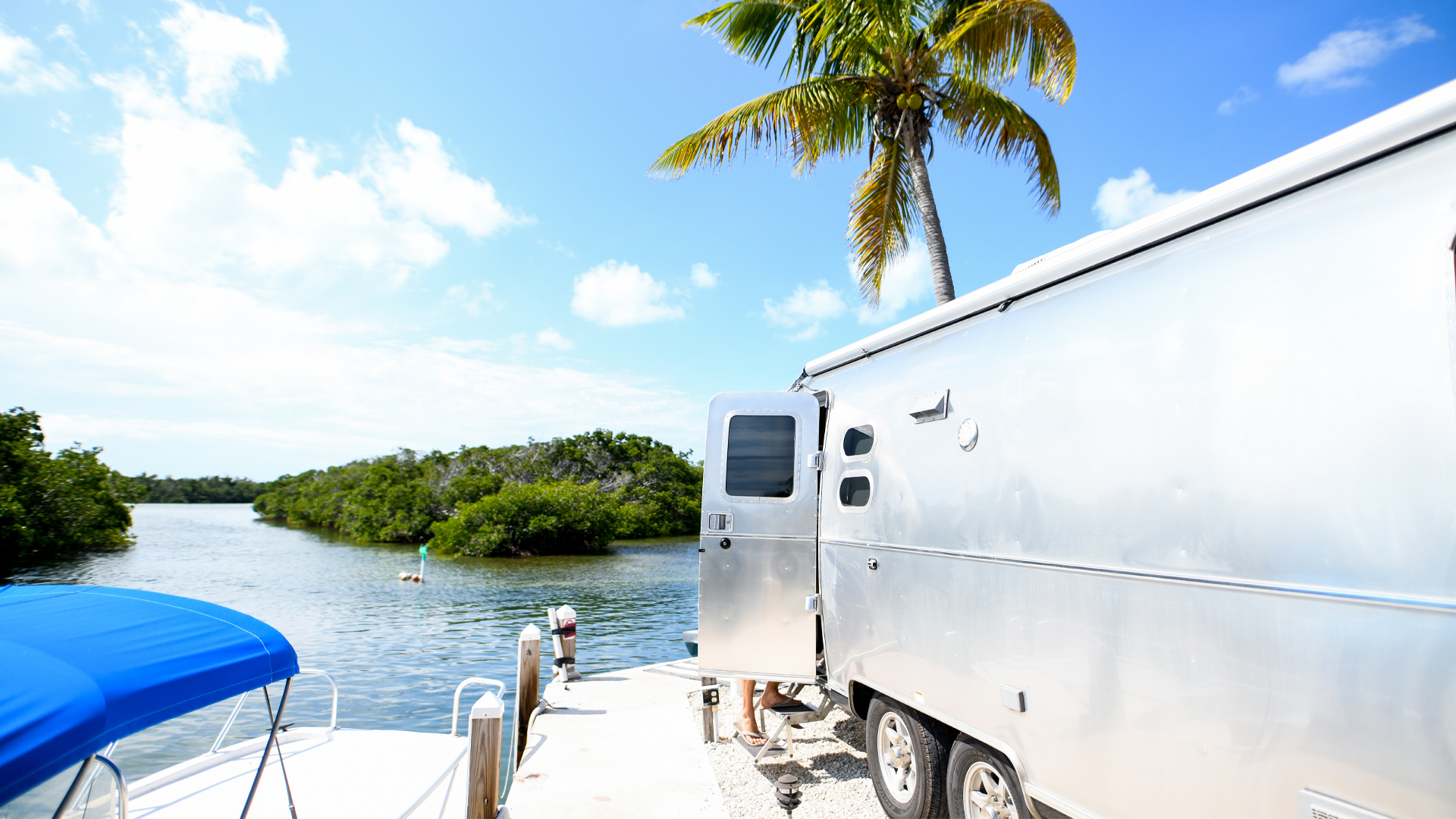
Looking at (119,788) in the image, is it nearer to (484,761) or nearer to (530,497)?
(484,761)

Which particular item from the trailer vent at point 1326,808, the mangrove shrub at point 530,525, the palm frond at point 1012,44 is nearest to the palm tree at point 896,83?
the palm frond at point 1012,44

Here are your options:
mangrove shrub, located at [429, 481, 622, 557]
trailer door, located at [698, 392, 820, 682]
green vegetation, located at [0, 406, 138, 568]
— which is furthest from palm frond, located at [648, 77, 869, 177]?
green vegetation, located at [0, 406, 138, 568]

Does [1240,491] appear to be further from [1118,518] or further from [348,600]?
[348,600]

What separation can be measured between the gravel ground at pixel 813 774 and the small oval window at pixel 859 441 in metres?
2.50

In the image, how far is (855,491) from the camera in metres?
5.17

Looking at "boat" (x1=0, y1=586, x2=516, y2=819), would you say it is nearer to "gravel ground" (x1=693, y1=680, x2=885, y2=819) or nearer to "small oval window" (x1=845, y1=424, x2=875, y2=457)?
"gravel ground" (x1=693, y1=680, x2=885, y2=819)

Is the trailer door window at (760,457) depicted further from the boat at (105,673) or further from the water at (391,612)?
the water at (391,612)

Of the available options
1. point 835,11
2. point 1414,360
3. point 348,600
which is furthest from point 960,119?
point 348,600

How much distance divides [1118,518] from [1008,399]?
33.1 inches

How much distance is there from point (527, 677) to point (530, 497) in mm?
26145

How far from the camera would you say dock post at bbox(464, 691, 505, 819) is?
16.5ft

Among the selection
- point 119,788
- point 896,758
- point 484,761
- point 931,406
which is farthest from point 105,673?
point 896,758

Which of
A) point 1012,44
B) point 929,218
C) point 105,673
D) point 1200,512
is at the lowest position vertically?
point 105,673

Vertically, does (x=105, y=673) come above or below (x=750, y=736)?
above
